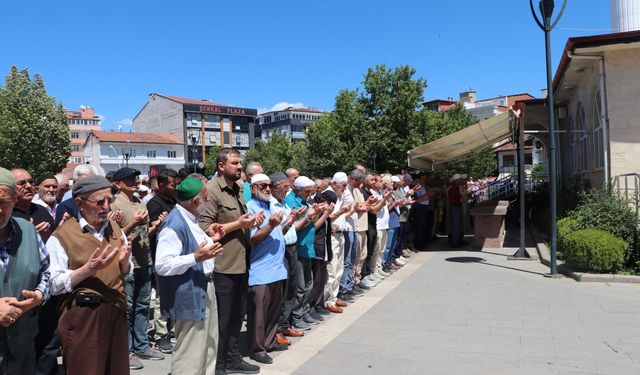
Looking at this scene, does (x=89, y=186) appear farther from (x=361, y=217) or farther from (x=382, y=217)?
(x=382, y=217)

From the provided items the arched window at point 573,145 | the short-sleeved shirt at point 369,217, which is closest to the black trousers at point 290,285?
the short-sleeved shirt at point 369,217

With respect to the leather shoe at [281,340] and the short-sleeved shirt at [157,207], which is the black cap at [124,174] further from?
the leather shoe at [281,340]

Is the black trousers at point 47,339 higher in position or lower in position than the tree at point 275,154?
lower

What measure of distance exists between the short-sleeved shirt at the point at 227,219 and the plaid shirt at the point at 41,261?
5.55 ft

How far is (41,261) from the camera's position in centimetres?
299

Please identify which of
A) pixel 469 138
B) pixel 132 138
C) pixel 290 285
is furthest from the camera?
pixel 132 138

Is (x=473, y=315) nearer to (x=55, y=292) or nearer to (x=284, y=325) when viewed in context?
(x=284, y=325)

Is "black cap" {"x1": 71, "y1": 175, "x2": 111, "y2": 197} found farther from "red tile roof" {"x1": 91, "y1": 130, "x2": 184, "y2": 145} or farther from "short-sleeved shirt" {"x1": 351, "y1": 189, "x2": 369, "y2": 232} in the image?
"red tile roof" {"x1": 91, "y1": 130, "x2": 184, "y2": 145}

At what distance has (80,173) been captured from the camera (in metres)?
5.86

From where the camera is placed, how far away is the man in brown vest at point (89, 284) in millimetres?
3139

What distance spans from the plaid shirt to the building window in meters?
12.0

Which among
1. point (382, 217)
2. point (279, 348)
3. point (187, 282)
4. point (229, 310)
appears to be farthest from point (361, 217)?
point (187, 282)

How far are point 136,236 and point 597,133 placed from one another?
11.8m

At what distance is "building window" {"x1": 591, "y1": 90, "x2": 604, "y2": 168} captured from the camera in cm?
1232
